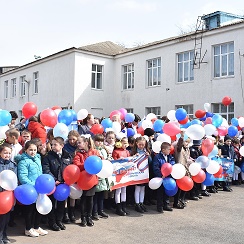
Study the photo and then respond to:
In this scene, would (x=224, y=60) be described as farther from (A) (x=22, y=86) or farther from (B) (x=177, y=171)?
(A) (x=22, y=86)

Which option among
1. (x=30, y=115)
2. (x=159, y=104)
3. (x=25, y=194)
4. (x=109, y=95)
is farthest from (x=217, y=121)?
(x=109, y=95)

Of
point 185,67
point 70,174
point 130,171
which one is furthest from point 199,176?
point 185,67

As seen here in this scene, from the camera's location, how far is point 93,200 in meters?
5.59

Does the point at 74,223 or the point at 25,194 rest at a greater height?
the point at 25,194

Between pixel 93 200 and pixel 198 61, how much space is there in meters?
12.4

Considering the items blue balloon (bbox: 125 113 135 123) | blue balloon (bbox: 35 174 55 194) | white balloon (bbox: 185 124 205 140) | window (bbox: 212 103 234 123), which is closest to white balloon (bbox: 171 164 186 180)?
white balloon (bbox: 185 124 205 140)

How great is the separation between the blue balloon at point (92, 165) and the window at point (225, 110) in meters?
11.4

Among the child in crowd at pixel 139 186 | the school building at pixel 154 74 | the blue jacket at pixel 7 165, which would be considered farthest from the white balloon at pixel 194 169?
the school building at pixel 154 74

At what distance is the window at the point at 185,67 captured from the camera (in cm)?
1705

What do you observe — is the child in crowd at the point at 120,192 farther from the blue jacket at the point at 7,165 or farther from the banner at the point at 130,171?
the blue jacket at the point at 7,165

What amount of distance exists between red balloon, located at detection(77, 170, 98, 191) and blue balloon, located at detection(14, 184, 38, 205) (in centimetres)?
83

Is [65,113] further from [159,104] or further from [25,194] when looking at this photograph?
[159,104]

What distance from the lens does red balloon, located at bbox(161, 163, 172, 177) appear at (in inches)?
230

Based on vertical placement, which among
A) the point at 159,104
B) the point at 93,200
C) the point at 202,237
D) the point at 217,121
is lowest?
the point at 202,237
